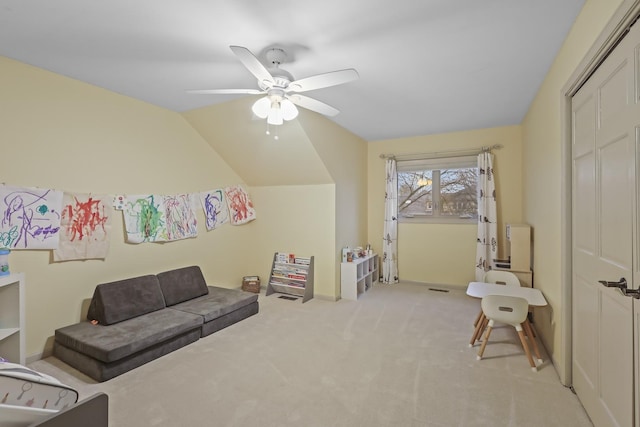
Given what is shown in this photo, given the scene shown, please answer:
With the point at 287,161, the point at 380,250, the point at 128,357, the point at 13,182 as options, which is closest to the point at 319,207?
the point at 287,161

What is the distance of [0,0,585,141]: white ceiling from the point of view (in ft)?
5.78

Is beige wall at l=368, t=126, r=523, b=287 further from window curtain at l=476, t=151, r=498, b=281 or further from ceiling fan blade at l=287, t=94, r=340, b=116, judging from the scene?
ceiling fan blade at l=287, t=94, r=340, b=116

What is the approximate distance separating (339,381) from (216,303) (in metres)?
1.72

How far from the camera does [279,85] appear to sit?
2145 mm

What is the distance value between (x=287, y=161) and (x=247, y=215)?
1.27m

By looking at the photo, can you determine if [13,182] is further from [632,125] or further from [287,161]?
[632,125]

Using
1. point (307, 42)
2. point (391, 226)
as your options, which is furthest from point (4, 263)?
point (391, 226)

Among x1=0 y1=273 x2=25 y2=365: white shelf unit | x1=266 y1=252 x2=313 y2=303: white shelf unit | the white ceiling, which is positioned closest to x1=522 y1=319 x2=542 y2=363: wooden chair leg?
the white ceiling

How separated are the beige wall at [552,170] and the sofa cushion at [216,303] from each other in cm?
300

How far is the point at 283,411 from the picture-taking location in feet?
6.30

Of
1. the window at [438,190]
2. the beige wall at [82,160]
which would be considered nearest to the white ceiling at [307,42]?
the beige wall at [82,160]

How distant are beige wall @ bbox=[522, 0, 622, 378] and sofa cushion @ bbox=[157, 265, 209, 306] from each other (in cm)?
359

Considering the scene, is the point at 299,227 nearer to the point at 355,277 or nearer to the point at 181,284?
the point at 355,277

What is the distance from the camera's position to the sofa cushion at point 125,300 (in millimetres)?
2746
